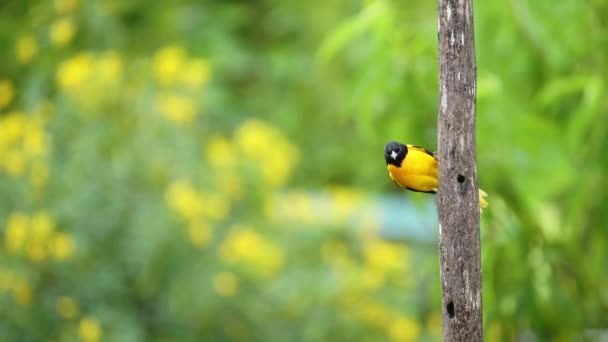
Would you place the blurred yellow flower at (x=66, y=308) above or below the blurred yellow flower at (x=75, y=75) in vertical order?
below

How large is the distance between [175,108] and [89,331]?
4.07 ft

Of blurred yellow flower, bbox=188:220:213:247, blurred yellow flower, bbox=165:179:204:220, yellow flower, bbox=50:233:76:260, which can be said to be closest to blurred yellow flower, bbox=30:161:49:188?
yellow flower, bbox=50:233:76:260

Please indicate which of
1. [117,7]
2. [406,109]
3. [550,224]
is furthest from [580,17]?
[117,7]

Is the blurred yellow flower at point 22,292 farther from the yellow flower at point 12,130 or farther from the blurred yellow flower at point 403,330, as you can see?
the blurred yellow flower at point 403,330

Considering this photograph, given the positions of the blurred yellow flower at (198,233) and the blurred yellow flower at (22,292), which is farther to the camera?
the blurred yellow flower at (198,233)

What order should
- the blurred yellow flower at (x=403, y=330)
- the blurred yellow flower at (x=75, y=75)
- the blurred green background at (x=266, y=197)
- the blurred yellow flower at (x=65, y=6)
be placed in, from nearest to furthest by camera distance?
1. the blurred green background at (x=266, y=197)
2. the blurred yellow flower at (x=75, y=75)
3. the blurred yellow flower at (x=403, y=330)
4. the blurred yellow flower at (x=65, y=6)

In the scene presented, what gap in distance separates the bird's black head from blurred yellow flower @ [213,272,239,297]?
2321 millimetres

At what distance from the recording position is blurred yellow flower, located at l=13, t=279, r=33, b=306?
3465 mm

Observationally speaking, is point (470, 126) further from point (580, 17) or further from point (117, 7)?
point (117, 7)

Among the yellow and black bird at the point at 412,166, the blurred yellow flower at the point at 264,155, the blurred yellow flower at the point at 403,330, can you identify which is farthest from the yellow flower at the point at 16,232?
the yellow and black bird at the point at 412,166

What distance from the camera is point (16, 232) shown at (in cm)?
351

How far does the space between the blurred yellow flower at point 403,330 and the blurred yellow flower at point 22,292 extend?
1.80 metres

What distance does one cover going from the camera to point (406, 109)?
2916 mm

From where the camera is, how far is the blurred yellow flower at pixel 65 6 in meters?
4.47
